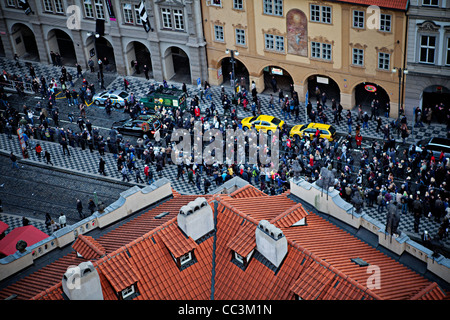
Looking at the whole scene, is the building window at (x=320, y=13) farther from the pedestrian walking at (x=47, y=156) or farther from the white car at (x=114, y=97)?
the pedestrian walking at (x=47, y=156)

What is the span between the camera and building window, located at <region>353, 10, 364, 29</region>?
6844cm

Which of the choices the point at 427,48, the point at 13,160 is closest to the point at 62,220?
the point at 13,160

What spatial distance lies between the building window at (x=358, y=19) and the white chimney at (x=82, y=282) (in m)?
39.8

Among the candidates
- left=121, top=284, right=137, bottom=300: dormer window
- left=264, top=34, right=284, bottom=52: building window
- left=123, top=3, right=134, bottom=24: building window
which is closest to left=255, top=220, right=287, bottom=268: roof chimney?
left=121, top=284, right=137, bottom=300: dormer window

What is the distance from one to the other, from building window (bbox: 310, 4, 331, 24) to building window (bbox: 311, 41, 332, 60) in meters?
2.29

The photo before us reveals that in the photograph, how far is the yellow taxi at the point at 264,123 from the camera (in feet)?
232

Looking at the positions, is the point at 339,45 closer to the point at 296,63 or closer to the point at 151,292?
the point at 296,63

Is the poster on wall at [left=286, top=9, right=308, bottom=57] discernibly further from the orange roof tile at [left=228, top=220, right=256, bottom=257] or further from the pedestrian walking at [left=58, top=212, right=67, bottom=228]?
the orange roof tile at [left=228, top=220, right=256, bottom=257]

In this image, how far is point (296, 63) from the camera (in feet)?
244

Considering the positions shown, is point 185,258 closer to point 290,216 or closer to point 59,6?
point 290,216

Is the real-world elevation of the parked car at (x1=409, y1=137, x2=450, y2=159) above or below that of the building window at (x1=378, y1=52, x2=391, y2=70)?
below
